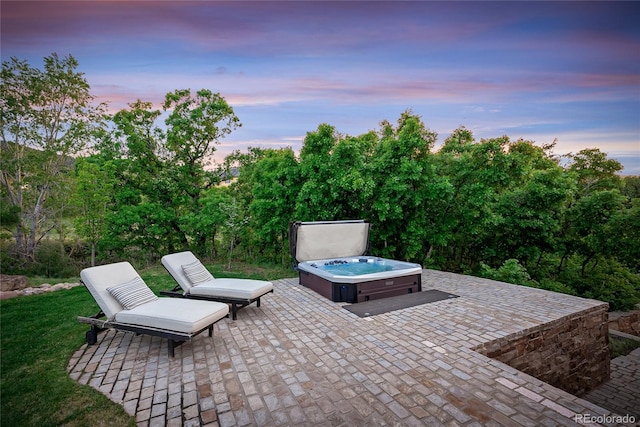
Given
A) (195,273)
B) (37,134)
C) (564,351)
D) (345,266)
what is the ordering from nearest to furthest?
(564,351), (195,273), (345,266), (37,134)

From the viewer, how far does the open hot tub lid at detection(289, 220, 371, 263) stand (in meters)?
7.43

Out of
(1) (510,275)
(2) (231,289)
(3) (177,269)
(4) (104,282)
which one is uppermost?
(4) (104,282)

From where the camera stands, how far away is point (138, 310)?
376 centimetres

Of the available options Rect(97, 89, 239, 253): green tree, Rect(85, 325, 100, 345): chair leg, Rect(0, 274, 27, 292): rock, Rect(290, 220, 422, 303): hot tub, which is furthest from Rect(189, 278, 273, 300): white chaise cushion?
Rect(97, 89, 239, 253): green tree

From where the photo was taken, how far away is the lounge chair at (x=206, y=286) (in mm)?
4758

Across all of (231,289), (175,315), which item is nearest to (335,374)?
(175,315)

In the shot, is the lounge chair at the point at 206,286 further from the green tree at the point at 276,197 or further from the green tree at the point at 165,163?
the green tree at the point at 165,163

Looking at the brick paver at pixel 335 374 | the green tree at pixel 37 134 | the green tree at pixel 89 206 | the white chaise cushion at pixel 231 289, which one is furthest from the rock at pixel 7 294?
the green tree at pixel 37 134

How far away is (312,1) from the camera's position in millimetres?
6582

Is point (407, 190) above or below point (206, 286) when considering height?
above

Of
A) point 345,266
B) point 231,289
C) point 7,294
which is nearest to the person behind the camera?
Answer: point 231,289

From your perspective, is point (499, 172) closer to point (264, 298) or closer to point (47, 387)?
point (264, 298)

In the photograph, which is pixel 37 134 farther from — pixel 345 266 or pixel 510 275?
pixel 510 275

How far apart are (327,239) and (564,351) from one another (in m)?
5.17
